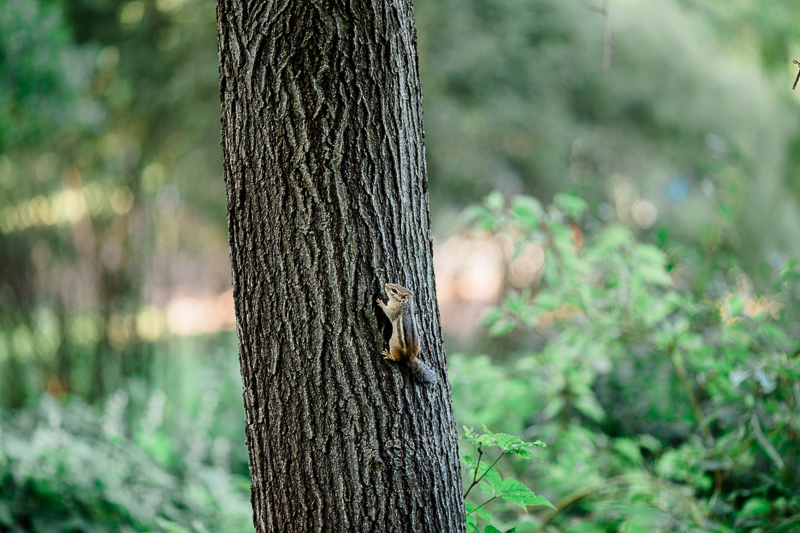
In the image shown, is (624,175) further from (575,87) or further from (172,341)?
(172,341)

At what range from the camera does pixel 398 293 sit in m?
0.84

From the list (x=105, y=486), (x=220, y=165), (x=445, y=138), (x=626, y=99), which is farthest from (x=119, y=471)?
(x=626, y=99)

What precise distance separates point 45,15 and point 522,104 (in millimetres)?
2500

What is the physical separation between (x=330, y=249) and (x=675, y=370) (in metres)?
1.49

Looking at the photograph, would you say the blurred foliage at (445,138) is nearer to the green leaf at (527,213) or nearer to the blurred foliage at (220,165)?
the blurred foliage at (220,165)

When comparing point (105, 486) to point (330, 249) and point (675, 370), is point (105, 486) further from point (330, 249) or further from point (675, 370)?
point (675, 370)

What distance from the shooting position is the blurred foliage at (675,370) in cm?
140

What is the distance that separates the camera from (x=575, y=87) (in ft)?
11.5

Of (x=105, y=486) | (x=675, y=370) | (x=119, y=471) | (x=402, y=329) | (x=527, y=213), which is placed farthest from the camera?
(x=119, y=471)

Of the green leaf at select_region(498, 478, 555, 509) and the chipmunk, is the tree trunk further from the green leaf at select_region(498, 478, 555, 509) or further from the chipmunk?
the green leaf at select_region(498, 478, 555, 509)

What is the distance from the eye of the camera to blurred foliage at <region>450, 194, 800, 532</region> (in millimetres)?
1402

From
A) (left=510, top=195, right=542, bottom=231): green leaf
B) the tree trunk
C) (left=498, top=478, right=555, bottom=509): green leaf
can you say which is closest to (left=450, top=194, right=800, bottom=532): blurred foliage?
(left=510, top=195, right=542, bottom=231): green leaf

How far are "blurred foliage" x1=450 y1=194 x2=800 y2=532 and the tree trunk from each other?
1.89 ft

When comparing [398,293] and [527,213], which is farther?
[527,213]
